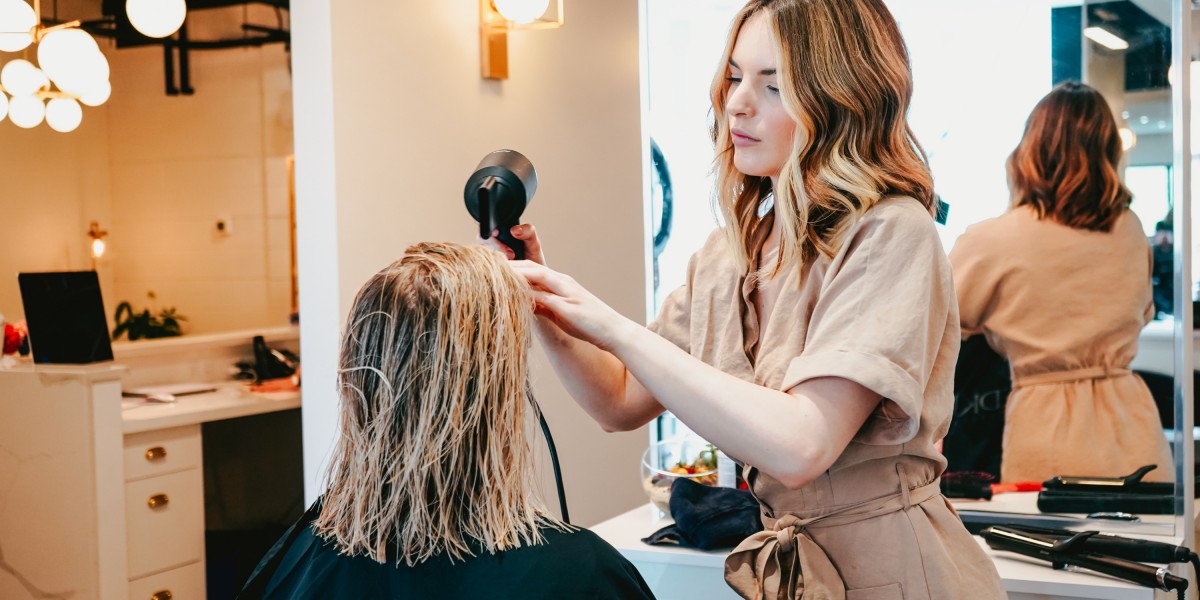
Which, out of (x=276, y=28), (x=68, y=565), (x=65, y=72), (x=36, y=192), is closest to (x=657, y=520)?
(x=68, y=565)

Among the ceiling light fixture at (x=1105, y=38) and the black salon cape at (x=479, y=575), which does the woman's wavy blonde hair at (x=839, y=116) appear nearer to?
the black salon cape at (x=479, y=575)

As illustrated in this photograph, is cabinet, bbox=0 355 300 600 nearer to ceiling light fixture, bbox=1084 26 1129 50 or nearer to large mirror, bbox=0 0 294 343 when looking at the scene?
ceiling light fixture, bbox=1084 26 1129 50

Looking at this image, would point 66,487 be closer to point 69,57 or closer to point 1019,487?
point 69,57

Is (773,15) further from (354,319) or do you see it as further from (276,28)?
(276,28)

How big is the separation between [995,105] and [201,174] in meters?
5.23

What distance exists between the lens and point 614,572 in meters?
1.16

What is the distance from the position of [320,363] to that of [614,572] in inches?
57.6

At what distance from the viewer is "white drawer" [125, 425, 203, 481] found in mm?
3225

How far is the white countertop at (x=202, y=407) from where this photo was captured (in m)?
3.29

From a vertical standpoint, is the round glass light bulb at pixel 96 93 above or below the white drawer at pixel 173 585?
above

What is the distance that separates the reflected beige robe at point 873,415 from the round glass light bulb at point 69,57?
2.78 m

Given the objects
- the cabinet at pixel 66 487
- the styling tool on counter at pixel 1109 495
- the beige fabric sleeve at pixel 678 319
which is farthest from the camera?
the cabinet at pixel 66 487

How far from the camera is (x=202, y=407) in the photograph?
359 centimetres

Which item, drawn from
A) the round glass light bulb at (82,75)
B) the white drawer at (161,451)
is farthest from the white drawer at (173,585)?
the round glass light bulb at (82,75)
